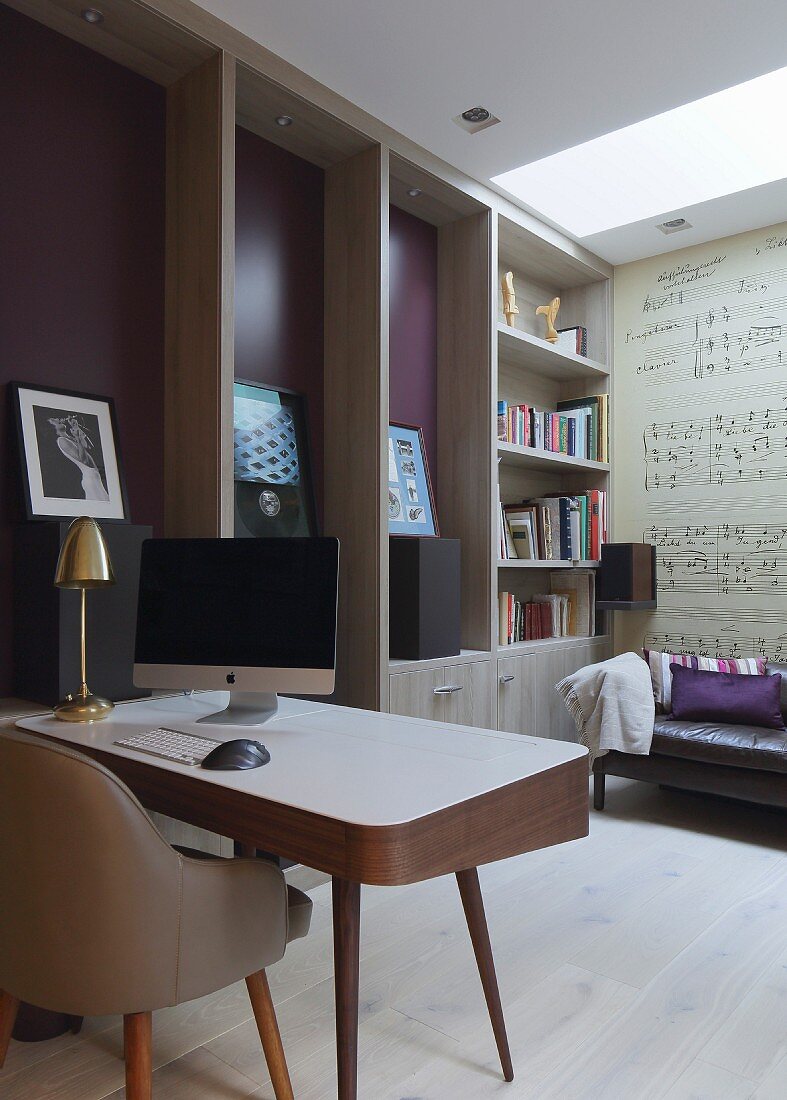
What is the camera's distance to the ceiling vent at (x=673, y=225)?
3.98 metres

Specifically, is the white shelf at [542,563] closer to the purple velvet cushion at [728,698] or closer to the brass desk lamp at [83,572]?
the purple velvet cushion at [728,698]

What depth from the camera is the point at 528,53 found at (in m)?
2.69

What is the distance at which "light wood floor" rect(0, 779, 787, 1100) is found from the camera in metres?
1.75

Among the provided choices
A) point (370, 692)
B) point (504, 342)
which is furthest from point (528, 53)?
point (370, 692)

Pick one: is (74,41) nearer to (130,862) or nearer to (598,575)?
(130,862)

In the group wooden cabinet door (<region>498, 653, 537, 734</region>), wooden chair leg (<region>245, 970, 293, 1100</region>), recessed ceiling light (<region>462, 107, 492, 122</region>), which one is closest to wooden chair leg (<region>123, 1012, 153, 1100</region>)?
wooden chair leg (<region>245, 970, 293, 1100</region>)

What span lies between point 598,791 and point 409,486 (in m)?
1.60

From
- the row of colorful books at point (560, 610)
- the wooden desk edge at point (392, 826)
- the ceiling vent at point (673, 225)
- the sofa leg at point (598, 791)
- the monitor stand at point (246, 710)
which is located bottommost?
the sofa leg at point (598, 791)

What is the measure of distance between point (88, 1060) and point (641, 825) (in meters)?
2.37

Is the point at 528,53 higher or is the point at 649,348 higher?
the point at 528,53

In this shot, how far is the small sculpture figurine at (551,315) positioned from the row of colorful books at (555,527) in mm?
855

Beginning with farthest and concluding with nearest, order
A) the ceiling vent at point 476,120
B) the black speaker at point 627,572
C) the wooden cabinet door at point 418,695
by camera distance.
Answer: the black speaker at point 627,572 < the wooden cabinet door at point 418,695 < the ceiling vent at point 476,120

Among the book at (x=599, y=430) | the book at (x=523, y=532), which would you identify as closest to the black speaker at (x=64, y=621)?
the book at (x=523, y=532)

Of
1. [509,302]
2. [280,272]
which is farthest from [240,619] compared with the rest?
[509,302]
